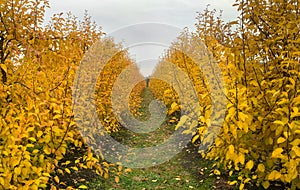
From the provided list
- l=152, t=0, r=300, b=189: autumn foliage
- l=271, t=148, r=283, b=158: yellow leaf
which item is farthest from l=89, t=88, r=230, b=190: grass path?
l=271, t=148, r=283, b=158: yellow leaf

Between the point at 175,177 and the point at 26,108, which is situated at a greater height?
the point at 26,108

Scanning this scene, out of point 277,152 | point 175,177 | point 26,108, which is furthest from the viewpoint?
point 175,177

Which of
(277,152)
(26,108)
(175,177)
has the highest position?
(26,108)

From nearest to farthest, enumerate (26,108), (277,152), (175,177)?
(277,152) < (26,108) < (175,177)

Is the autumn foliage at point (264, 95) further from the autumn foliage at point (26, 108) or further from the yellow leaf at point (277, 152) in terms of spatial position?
the autumn foliage at point (26, 108)

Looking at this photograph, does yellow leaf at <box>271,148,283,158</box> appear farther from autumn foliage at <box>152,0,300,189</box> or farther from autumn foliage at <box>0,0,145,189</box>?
autumn foliage at <box>0,0,145,189</box>

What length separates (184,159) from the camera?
6805mm

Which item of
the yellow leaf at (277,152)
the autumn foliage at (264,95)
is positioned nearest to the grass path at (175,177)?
the autumn foliage at (264,95)

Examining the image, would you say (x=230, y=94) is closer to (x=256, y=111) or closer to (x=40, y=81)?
(x=256, y=111)

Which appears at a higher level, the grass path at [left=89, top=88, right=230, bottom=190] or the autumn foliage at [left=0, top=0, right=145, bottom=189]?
the autumn foliage at [left=0, top=0, right=145, bottom=189]

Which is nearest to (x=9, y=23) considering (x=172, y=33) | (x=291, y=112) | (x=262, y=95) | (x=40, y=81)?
(x=40, y=81)

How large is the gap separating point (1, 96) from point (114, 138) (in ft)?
16.9

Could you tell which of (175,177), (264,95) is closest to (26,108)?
(264,95)

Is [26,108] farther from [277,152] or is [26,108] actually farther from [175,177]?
[175,177]
